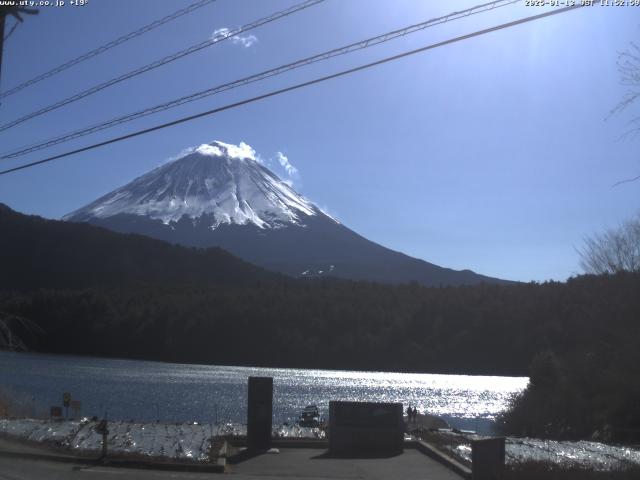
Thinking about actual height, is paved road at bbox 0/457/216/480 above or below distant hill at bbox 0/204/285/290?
below

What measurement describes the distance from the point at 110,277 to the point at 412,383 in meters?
66.1

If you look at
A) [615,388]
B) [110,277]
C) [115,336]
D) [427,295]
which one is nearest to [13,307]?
[115,336]

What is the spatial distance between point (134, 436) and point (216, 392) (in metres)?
44.0

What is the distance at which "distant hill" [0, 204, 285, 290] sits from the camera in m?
130

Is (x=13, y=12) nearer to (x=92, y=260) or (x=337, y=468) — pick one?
(x=337, y=468)

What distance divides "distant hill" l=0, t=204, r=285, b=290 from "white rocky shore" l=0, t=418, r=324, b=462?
107548 millimetres

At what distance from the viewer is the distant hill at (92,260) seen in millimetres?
130000

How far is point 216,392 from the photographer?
207 ft

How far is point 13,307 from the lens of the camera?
312 feet

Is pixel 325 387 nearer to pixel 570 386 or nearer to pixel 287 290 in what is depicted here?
pixel 570 386

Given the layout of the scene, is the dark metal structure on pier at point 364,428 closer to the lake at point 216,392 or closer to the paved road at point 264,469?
the paved road at point 264,469

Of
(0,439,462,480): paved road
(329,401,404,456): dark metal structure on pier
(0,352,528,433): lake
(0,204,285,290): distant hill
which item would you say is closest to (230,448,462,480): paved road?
(0,439,462,480): paved road

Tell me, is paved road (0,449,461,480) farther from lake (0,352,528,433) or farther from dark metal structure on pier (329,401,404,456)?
lake (0,352,528,433)

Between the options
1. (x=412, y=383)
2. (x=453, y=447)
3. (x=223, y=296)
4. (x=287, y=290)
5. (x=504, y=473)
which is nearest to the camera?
(x=504, y=473)
